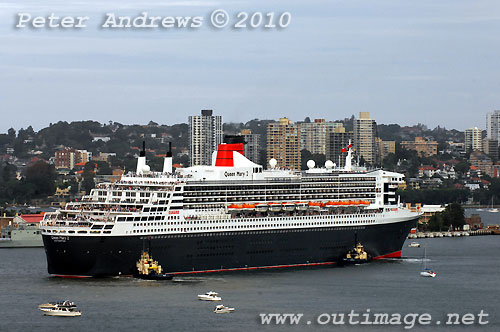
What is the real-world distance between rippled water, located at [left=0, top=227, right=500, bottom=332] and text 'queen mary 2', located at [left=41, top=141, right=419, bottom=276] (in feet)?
3.42

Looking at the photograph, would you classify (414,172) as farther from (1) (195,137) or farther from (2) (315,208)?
(2) (315,208)

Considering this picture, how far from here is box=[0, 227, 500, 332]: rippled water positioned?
43250 millimetres

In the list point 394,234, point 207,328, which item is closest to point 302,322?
point 207,328

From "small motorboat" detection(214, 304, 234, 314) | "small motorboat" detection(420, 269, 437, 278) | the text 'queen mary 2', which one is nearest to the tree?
the text 'queen mary 2'

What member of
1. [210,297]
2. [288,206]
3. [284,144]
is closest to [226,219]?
[288,206]

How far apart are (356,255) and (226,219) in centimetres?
757

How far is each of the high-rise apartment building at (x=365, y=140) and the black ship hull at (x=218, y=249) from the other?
99.5 meters

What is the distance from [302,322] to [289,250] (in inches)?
551

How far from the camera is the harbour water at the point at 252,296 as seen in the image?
4322 centimetres

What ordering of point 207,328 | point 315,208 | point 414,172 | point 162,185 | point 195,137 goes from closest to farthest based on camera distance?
point 207,328
point 162,185
point 315,208
point 195,137
point 414,172

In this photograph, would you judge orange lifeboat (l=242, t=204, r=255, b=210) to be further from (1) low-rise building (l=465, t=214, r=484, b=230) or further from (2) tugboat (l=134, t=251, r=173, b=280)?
(1) low-rise building (l=465, t=214, r=484, b=230)

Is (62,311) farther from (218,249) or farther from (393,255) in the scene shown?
(393,255)

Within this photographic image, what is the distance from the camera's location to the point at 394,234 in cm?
6266

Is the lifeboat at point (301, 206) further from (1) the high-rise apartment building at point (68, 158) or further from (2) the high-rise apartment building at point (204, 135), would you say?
(1) the high-rise apartment building at point (68, 158)
